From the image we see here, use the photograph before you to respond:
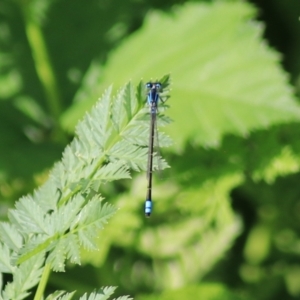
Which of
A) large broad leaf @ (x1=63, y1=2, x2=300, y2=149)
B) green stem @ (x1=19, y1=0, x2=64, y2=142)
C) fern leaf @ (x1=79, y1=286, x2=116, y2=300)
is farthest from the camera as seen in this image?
green stem @ (x1=19, y1=0, x2=64, y2=142)

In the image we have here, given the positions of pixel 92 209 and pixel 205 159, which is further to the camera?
pixel 205 159

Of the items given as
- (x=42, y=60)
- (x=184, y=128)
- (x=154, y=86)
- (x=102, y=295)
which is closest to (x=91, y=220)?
(x=102, y=295)

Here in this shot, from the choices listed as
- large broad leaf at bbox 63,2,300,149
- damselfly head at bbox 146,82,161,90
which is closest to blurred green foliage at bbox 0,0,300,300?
large broad leaf at bbox 63,2,300,149

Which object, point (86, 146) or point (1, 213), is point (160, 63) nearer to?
point (1, 213)

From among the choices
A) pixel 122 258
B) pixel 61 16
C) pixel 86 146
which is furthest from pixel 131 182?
pixel 86 146

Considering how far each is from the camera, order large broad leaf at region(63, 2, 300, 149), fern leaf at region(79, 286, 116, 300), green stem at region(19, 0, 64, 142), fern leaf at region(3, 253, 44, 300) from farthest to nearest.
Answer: green stem at region(19, 0, 64, 142), large broad leaf at region(63, 2, 300, 149), fern leaf at region(3, 253, 44, 300), fern leaf at region(79, 286, 116, 300)

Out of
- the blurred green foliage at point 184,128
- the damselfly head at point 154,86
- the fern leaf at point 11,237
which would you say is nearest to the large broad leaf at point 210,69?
the blurred green foliage at point 184,128

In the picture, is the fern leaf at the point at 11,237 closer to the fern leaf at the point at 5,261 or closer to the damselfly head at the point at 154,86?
the fern leaf at the point at 5,261

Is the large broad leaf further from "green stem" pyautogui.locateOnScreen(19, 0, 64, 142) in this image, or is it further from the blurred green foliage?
"green stem" pyautogui.locateOnScreen(19, 0, 64, 142)
